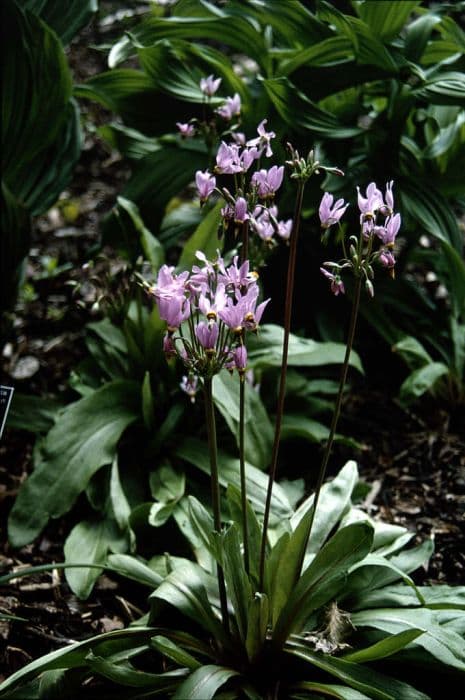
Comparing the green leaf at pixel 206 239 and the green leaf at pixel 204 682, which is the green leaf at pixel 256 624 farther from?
the green leaf at pixel 206 239

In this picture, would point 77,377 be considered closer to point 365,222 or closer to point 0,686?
point 0,686

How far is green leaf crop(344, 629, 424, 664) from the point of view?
1.56 metres

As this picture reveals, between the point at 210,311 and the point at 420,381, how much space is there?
1504 mm

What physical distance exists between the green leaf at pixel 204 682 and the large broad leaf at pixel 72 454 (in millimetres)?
784

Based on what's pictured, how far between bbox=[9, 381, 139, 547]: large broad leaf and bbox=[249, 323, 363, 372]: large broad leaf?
1.40 ft

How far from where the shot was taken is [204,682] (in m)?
1.55

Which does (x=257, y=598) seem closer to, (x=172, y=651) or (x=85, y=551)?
(x=172, y=651)

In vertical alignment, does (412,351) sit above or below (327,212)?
below

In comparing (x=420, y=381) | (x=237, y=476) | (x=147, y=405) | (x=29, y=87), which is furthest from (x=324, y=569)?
(x=29, y=87)

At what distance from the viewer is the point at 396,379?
3.04m

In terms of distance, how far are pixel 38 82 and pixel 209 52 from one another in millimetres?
659

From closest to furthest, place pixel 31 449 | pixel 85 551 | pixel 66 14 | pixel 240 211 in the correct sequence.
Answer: pixel 240 211, pixel 85 551, pixel 31 449, pixel 66 14

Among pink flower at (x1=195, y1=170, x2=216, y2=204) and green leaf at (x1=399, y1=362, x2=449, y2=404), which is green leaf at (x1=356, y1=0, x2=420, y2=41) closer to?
green leaf at (x1=399, y1=362, x2=449, y2=404)

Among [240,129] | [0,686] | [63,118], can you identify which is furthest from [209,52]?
[0,686]
